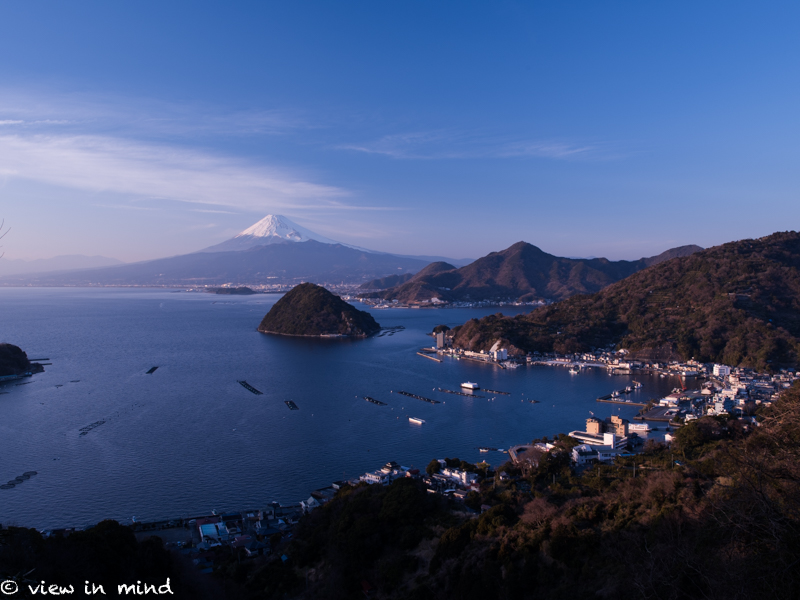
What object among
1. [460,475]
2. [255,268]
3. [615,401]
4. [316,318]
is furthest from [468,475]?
[255,268]

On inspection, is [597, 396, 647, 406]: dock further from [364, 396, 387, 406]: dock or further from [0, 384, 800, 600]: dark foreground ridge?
[0, 384, 800, 600]: dark foreground ridge

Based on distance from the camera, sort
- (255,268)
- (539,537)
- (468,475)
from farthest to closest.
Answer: (255,268) → (468,475) → (539,537)

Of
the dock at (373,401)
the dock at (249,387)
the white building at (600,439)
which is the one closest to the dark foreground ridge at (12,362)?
the dock at (249,387)

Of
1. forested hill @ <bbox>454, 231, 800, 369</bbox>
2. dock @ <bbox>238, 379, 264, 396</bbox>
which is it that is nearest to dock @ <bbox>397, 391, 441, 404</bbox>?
dock @ <bbox>238, 379, 264, 396</bbox>

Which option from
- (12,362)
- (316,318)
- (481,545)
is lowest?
(12,362)

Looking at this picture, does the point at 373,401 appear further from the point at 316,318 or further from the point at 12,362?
the point at 316,318

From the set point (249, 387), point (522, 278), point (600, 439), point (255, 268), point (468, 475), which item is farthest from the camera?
point (255, 268)

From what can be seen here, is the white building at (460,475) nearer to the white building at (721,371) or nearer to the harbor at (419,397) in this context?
the harbor at (419,397)
